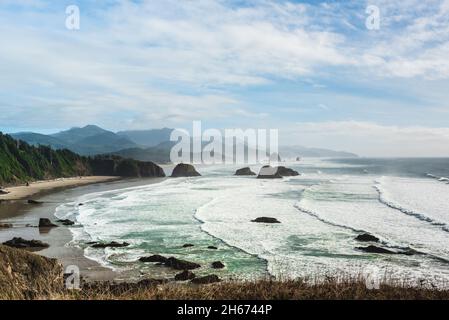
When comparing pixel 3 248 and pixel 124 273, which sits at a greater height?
pixel 3 248

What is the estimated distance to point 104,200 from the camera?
50.2 metres

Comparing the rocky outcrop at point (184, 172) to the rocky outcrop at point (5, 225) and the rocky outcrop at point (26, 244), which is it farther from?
the rocky outcrop at point (26, 244)

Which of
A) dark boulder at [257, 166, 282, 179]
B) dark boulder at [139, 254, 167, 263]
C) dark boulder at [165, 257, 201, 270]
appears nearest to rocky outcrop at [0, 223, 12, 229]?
dark boulder at [139, 254, 167, 263]

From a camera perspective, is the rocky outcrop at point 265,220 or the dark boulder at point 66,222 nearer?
the dark boulder at point 66,222

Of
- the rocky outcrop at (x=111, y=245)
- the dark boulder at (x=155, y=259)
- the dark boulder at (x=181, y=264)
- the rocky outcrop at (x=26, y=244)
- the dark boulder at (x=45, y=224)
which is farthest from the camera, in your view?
the dark boulder at (x=45, y=224)

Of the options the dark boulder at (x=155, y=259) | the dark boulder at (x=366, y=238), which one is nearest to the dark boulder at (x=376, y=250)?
the dark boulder at (x=366, y=238)

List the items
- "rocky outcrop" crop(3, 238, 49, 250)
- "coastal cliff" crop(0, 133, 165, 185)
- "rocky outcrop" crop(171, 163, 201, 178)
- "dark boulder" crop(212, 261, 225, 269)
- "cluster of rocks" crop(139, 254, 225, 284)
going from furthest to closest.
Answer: "rocky outcrop" crop(171, 163, 201, 178) → "coastal cliff" crop(0, 133, 165, 185) → "rocky outcrop" crop(3, 238, 49, 250) → "dark boulder" crop(212, 261, 225, 269) → "cluster of rocks" crop(139, 254, 225, 284)

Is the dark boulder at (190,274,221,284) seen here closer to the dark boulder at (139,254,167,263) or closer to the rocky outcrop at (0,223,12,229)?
the dark boulder at (139,254,167,263)

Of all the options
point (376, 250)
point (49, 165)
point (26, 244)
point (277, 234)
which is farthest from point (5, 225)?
point (49, 165)

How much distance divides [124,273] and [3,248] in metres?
5.57

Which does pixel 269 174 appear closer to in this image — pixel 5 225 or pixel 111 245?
pixel 5 225
